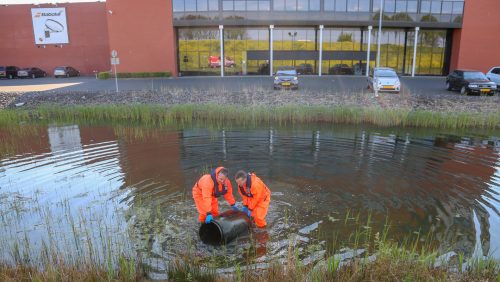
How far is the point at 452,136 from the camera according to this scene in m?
14.5

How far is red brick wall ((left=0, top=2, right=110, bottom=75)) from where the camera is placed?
146 ft

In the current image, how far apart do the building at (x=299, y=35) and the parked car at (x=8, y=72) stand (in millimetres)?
9042

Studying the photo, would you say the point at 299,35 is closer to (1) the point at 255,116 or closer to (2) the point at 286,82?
(2) the point at 286,82

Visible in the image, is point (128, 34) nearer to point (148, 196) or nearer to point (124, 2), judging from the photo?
point (124, 2)

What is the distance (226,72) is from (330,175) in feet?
107

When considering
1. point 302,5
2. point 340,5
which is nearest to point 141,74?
point 302,5

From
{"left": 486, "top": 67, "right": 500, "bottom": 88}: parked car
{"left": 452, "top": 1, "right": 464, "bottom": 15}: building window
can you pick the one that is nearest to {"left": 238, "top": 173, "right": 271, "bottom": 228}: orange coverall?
{"left": 486, "top": 67, "right": 500, "bottom": 88}: parked car

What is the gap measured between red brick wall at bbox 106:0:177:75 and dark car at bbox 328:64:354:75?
16197mm

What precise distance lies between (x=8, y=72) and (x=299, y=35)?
31814mm

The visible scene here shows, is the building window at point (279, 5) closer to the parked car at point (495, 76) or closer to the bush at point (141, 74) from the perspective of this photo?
the bush at point (141, 74)

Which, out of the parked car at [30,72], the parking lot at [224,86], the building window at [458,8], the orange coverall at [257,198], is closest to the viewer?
the orange coverall at [257,198]

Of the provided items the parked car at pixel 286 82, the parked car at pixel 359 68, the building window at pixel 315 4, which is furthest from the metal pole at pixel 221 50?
the parked car at pixel 286 82

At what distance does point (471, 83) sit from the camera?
923 inches

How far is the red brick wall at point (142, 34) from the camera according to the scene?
3766cm
